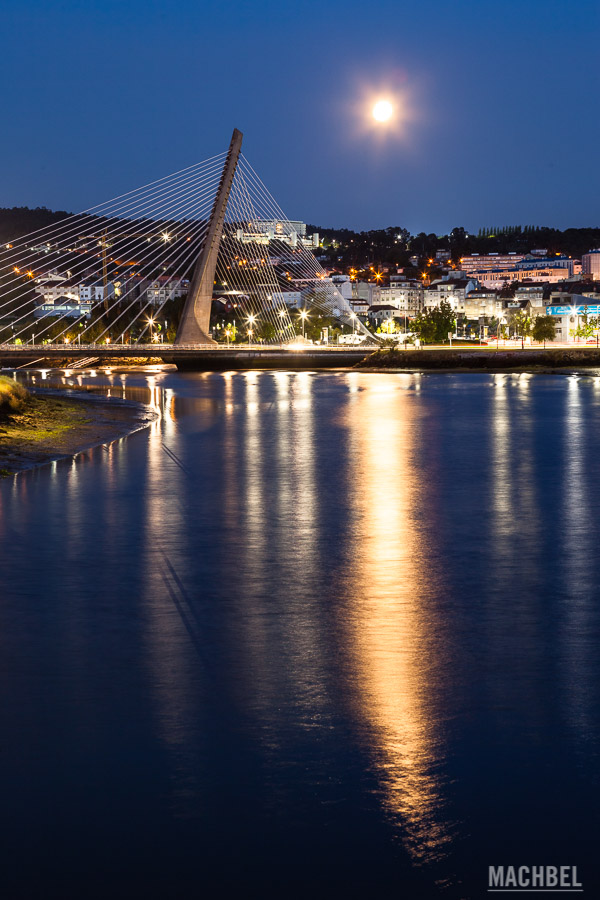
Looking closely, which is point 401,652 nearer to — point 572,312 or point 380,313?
point 572,312

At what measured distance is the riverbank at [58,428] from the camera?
22.8 meters

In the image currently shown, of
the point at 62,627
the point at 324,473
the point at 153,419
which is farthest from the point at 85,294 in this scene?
the point at 62,627

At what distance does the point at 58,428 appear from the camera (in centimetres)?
2897

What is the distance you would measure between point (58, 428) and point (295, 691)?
2258 centimetres

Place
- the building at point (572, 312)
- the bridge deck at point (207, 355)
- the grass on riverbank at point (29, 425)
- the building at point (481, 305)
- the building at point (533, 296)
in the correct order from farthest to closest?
the building at point (481, 305) → the building at point (533, 296) → the building at point (572, 312) → the bridge deck at point (207, 355) → the grass on riverbank at point (29, 425)

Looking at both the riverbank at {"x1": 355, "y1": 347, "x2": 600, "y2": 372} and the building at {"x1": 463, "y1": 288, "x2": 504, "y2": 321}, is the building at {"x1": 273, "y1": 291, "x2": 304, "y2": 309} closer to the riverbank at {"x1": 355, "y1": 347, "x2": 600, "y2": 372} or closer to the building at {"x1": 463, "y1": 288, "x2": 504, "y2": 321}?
the building at {"x1": 463, "y1": 288, "x2": 504, "y2": 321}

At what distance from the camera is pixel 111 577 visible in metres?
11.3

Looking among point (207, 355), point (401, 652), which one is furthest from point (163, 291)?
point (401, 652)

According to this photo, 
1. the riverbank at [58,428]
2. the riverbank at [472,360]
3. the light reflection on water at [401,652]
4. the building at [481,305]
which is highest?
the building at [481,305]

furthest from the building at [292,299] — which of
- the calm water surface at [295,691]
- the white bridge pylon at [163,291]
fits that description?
the calm water surface at [295,691]

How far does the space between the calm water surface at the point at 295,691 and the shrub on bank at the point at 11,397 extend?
13.1 metres

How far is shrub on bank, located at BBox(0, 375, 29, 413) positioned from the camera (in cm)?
3055

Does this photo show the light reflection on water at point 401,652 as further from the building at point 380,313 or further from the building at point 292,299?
the building at point 380,313

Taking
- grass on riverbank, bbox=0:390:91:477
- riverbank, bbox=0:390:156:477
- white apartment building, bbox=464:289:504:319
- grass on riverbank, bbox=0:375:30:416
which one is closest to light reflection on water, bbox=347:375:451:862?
riverbank, bbox=0:390:156:477
